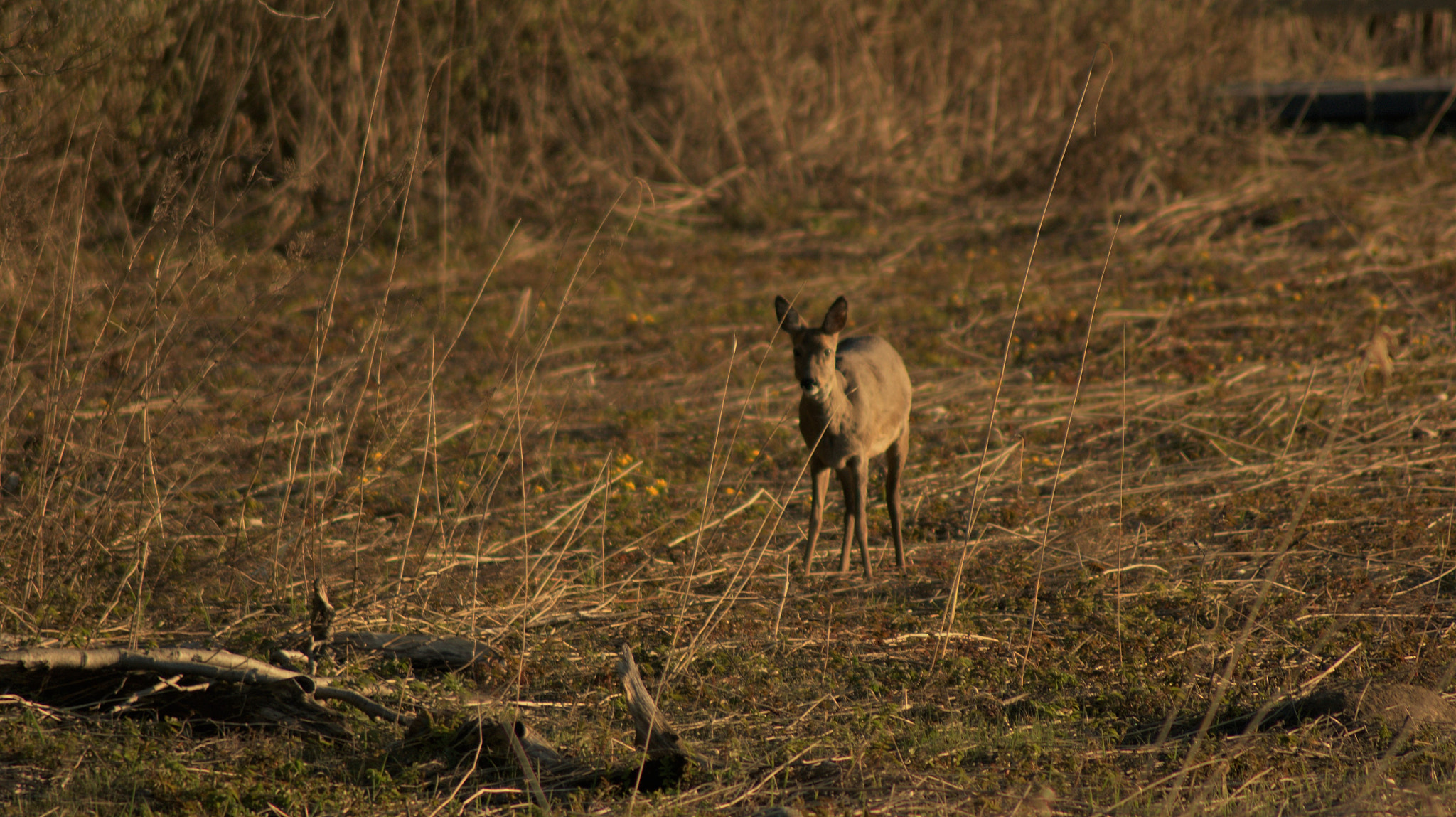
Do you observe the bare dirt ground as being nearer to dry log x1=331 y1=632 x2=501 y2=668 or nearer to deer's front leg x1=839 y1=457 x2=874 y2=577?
dry log x1=331 y1=632 x2=501 y2=668

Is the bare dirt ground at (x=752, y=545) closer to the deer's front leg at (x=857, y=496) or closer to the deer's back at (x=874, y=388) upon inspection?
the deer's front leg at (x=857, y=496)

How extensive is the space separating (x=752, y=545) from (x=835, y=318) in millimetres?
1080

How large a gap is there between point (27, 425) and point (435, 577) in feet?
10.2

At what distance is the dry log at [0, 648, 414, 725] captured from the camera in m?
4.07

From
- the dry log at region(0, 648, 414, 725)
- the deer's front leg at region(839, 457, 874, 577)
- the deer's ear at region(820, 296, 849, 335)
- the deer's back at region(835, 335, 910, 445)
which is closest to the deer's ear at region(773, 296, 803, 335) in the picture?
the deer's ear at region(820, 296, 849, 335)

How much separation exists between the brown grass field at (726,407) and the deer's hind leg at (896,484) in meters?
0.21

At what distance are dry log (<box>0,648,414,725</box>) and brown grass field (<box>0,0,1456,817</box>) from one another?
111 mm

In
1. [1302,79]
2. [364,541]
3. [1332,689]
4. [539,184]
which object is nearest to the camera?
[1332,689]

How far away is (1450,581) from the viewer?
5504 millimetres

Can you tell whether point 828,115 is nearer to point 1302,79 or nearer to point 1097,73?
point 1097,73

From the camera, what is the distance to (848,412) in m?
5.45

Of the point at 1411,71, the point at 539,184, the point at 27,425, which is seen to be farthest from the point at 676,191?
the point at 1411,71

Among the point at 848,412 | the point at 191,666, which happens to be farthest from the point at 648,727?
the point at 848,412

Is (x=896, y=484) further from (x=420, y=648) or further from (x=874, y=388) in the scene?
(x=420, y=648)
